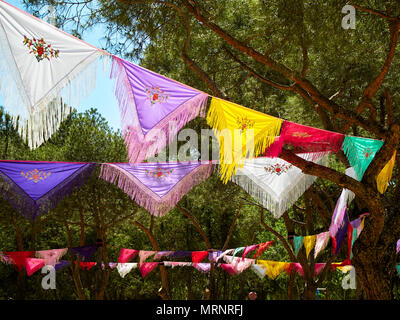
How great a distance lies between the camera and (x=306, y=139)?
6.29 metres

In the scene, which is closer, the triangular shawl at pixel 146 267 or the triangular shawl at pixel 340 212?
the triangular shawl at pixel 340 212

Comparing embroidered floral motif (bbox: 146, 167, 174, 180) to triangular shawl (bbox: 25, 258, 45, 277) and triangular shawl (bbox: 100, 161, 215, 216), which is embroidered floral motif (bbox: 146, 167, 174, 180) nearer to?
triangular shawl (bbox: 100, 161, 215, 216)

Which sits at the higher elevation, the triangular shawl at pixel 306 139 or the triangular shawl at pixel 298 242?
the triangular shawl at pixel 306 139

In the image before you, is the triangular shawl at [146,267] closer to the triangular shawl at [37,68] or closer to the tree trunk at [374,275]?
the tree trunk at [374,275]

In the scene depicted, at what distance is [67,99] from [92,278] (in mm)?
22063

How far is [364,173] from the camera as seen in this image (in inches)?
262

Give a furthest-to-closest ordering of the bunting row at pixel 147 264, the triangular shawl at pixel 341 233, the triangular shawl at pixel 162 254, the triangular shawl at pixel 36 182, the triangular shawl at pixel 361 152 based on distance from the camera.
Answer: the triangular shawl at pixel 162 254 < the bunting row at pixel 147 264 < the triangular shawl at pixel 36 182 < the triangular shawl at pixel 341 233 < the triangular shawl at pixel 361 152

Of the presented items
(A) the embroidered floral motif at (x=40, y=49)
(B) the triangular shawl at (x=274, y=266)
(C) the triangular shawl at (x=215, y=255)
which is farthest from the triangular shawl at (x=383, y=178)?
(C) the triangular shawl at (x=215, y=255)

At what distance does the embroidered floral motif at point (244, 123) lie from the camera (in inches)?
208

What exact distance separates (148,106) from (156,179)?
12.5 feet

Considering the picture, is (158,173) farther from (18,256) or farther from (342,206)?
(18,256)

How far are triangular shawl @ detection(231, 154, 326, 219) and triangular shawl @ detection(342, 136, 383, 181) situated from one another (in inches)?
61.8

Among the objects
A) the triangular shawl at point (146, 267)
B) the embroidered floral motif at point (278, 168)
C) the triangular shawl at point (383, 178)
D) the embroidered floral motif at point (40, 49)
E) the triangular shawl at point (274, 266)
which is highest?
the embroidered floral motif at point (40, 49)

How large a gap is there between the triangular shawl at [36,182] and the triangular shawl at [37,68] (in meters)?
3.93
